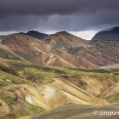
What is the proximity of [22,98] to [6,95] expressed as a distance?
1868cm

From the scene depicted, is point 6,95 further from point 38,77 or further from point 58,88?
point 38,77

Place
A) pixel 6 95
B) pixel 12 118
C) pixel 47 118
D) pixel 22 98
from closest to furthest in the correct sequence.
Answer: pixel 47 118 < pixel 12 118 < pixel 6 95 < pixel 22 98

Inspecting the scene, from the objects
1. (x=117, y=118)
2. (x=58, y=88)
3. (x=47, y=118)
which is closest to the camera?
(x=117, y=118)

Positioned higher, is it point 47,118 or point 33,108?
point 47,118

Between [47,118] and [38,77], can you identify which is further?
[38,77]

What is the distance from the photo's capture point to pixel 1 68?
19712cm

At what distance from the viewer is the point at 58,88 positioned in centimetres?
17612

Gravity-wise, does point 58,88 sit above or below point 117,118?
below

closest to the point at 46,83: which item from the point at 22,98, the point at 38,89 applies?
the point at 38,89

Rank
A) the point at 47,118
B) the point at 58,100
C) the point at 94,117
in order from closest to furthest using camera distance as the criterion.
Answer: the point at 94,117 → the point at 47,118 → the point at 58,100

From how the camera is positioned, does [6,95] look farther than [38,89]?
No

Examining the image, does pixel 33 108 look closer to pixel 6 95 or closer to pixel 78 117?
pixel 6 95

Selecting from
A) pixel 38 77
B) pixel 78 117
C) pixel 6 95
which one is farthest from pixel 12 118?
pixel 38 77

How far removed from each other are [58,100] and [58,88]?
19793mm
